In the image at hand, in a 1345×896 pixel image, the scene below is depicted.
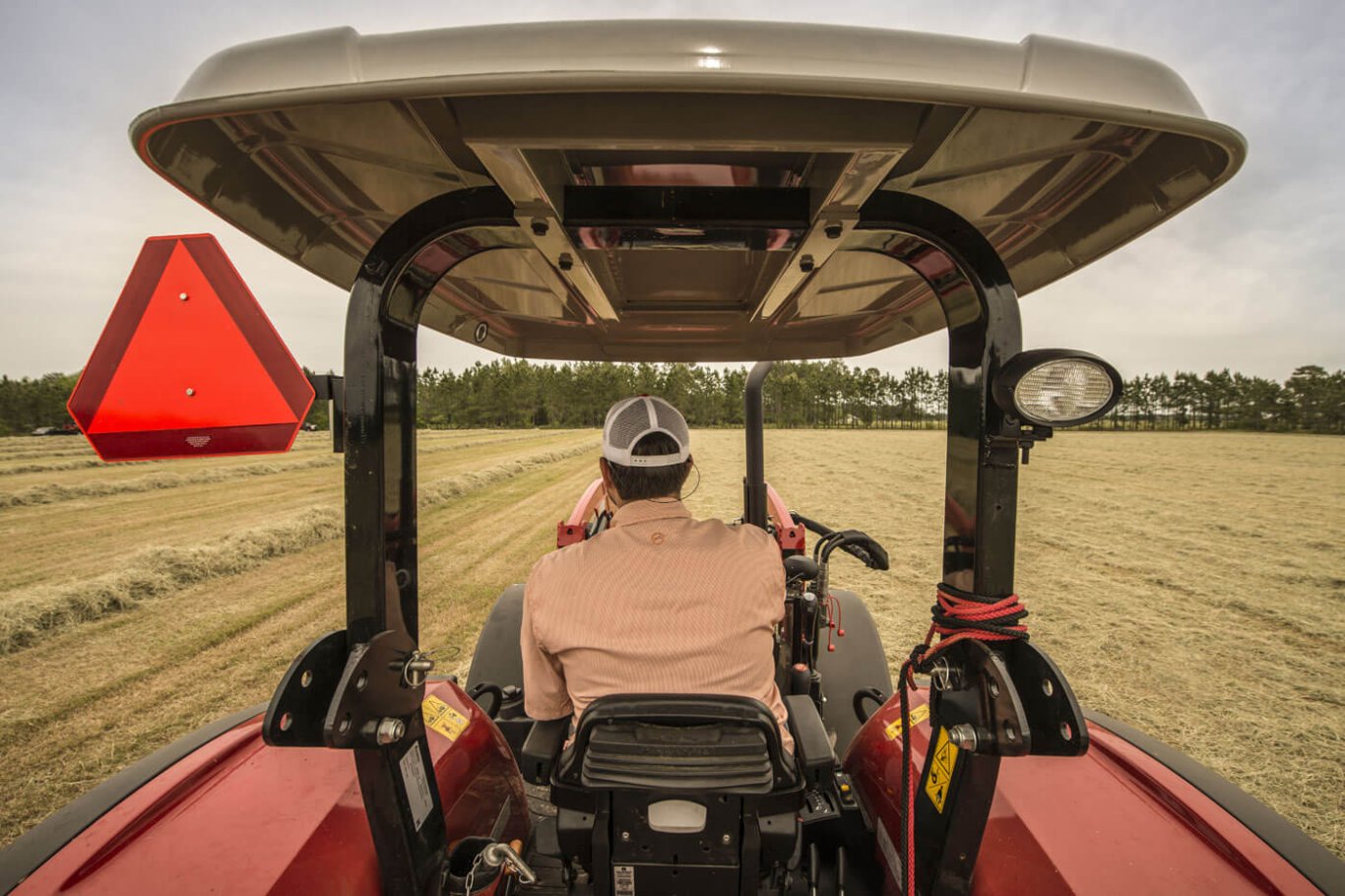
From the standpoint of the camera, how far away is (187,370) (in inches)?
51.3

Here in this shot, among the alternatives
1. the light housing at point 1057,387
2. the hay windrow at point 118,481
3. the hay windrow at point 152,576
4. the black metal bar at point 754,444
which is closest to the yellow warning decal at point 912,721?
the light housing at point 1057,387

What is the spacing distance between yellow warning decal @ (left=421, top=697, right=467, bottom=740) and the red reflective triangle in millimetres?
955

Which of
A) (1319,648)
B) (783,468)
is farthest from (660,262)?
(783,468)

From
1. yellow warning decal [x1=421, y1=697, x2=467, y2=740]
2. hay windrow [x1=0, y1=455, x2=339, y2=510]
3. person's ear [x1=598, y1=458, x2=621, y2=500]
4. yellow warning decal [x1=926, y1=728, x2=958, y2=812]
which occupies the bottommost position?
hay windrow [x1=0, y1=455, x2=339, y2=510]

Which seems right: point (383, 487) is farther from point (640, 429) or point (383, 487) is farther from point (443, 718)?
point (443, 718)

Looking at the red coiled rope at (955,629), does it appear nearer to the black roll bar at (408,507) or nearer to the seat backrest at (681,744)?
the black roll bar at (408,507)

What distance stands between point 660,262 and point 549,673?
130cm

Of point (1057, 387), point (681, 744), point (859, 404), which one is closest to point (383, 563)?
point (681, 744)

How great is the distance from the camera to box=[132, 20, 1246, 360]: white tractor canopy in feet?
2.51

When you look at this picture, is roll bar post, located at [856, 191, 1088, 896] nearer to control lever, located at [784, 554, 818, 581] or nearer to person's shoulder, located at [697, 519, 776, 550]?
person's shoulder, located at [697, 519, 776, 550]

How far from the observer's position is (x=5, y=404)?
38.2 metres

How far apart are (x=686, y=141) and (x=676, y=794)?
45.6 inches

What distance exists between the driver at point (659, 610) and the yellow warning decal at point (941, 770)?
13.1 inches

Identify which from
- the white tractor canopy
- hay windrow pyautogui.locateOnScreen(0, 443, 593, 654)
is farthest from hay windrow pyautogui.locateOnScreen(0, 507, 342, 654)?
the white tractor canopy
